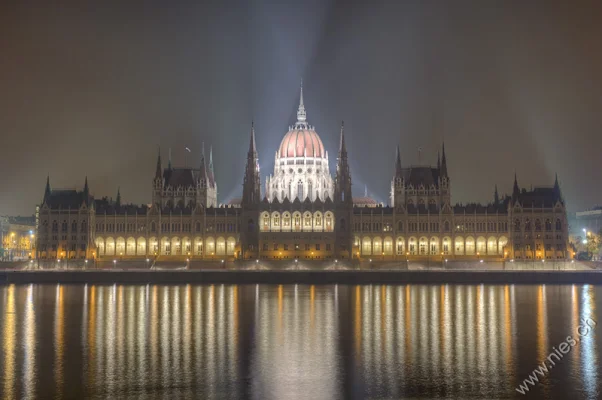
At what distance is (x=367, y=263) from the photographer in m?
126

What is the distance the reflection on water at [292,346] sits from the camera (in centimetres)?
3878

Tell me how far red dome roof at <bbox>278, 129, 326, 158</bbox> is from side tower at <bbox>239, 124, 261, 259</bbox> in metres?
25.3

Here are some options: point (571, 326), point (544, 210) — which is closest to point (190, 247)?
point (544, 210)

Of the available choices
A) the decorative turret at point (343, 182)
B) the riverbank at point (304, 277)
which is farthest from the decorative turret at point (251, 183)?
the riverbank at point (304, 277)

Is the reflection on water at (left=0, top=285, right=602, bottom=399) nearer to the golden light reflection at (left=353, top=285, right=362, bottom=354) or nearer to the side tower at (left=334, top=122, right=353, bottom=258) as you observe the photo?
the golden light reflection at (left=353, top=285, right=362, bottom=354)

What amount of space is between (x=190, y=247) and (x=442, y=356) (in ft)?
349

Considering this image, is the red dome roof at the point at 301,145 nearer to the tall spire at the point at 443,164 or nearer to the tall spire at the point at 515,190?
the tall spire at the point at 443,164

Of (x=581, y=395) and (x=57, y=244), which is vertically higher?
(x=57, y=244)

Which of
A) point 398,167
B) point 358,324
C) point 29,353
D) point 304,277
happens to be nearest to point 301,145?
point 398,167

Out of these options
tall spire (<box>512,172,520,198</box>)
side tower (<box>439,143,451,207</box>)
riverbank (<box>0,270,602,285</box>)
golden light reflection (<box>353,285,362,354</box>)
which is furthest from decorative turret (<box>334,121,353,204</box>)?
golden light reflection (<box>353,285,362,354</box>)

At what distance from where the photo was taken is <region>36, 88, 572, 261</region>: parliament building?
478 feet

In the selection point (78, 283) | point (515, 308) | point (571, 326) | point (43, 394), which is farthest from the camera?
point (78, 283)

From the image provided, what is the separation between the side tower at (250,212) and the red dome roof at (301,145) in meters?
25.3

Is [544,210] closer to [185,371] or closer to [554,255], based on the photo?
[554,255]
